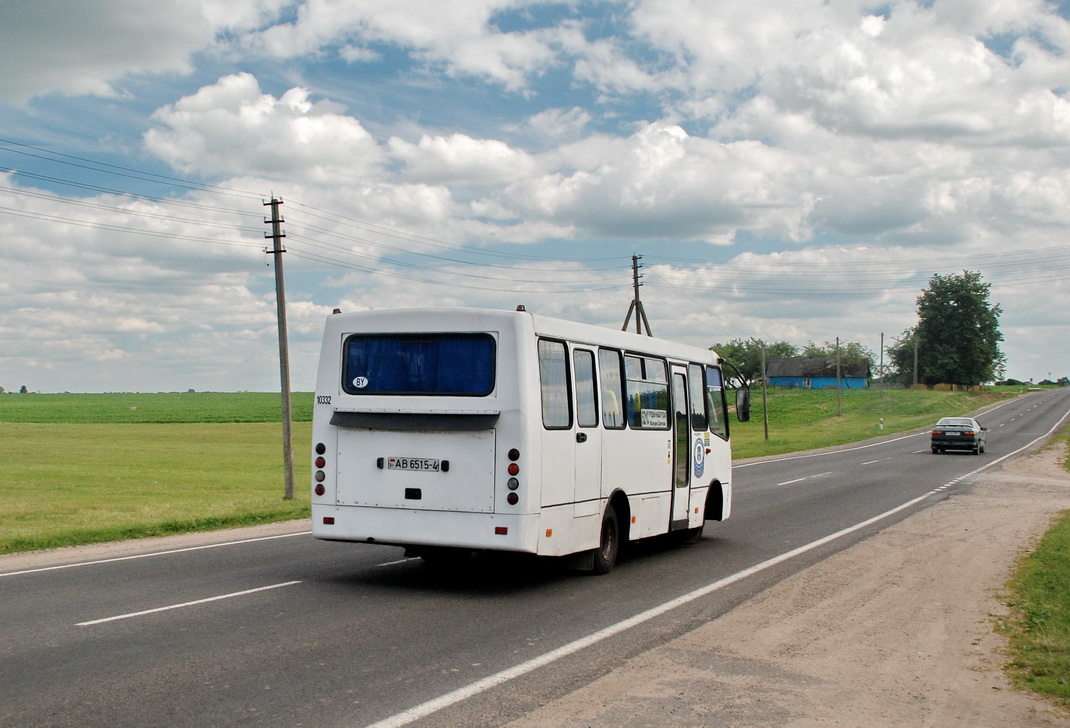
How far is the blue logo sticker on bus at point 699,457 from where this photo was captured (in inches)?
569

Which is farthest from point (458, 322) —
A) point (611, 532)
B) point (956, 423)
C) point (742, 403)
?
point (956, 423)

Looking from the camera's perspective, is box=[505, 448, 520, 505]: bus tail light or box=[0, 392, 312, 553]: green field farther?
box=[0, 392, 312, 553]: green field

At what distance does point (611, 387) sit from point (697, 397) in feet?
10.7

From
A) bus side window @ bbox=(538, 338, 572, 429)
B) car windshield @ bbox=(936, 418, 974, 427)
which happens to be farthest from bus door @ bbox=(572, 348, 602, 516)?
car windshield @ bbox=(936, 418, 974, 427)

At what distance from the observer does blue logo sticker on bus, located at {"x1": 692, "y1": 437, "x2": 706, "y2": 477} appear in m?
14.4

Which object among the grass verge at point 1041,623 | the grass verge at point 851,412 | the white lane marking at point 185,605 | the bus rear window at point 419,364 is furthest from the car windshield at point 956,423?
the white lane marking at point 185,605

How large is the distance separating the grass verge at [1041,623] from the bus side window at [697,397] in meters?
4.50

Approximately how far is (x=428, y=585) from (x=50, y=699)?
16.7 feet

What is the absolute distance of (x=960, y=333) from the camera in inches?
5133

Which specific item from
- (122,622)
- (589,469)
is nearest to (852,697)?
(589,469)

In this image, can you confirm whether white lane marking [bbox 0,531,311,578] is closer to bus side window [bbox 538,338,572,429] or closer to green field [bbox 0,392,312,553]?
green field [bbox 0,392,312,553]

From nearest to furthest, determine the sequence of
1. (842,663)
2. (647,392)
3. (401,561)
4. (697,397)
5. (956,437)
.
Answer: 1. (842,663)
2. (401,561)
3. (647,392)
4. (697,397)
5. (956,437)

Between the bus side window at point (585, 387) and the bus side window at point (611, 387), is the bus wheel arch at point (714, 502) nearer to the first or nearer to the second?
the bus side window at point (611, 387)

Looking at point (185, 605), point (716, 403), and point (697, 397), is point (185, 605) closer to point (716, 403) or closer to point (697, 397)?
point (697, 397)
